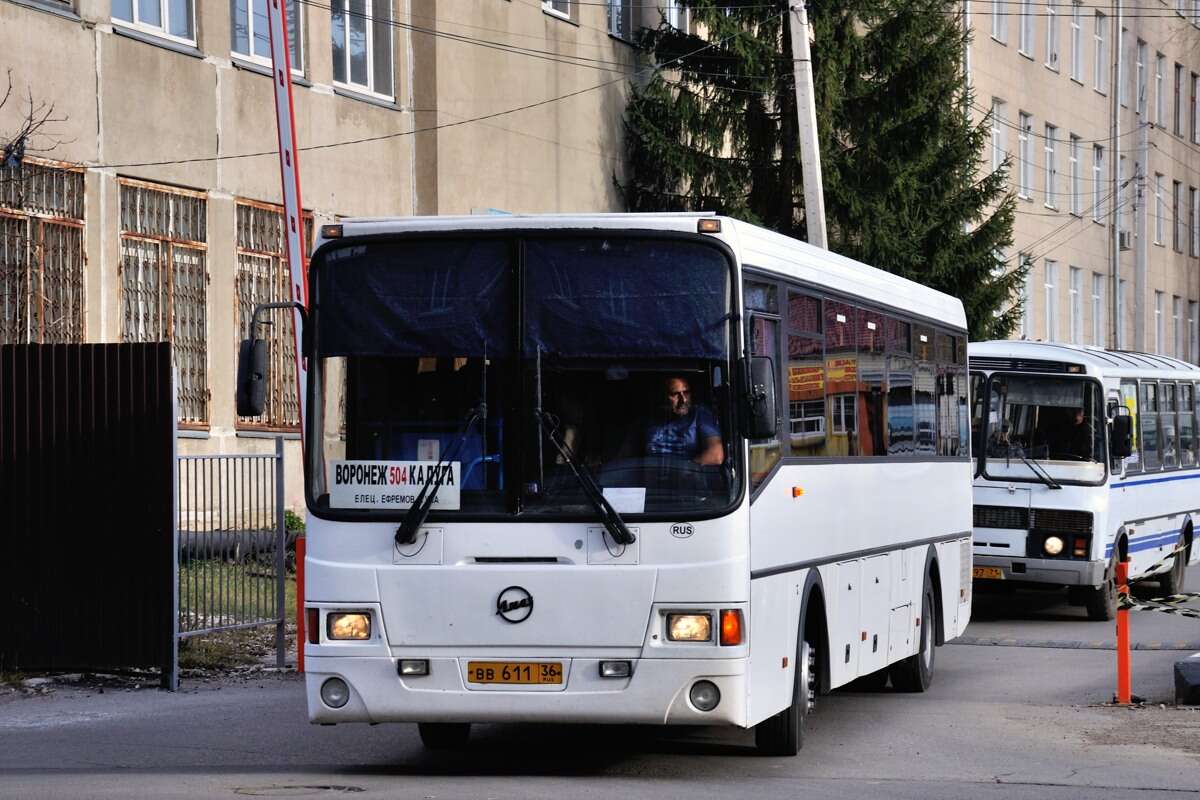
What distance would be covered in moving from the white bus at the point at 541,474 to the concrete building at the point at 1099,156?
1419 inches

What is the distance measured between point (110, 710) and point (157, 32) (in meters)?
11.8

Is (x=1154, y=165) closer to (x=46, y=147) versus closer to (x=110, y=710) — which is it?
(x=46, y=147)

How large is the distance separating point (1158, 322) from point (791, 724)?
5355 cm

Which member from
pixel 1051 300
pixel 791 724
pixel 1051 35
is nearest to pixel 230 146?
pixel 791 724

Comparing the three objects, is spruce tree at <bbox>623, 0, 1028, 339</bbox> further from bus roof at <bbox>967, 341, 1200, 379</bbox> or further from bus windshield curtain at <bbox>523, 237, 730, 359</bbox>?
bus windshield curtain at <bbox>523, 237, 730, 359</bbox>

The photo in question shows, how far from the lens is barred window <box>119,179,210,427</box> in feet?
76.5

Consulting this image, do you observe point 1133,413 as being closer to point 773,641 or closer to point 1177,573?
point 1177,573

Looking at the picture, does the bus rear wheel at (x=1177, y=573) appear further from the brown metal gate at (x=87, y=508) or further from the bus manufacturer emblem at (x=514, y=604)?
the bus manufacturer emblem at (x=514, y=604)

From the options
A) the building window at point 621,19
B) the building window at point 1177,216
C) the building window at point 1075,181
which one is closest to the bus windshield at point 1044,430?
the building window at point 621,19

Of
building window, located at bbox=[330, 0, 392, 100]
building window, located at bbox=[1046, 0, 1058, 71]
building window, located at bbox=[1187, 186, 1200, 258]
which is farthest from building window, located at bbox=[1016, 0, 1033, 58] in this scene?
building window, located at bbox=[330, 0, 392, 100]

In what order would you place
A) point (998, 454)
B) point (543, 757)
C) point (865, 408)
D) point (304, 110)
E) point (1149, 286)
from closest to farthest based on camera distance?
point (543, 757) < point (865, 408) < point (998, 454) < point (304, 110) < point (1149, 286)

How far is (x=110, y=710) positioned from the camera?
45.2ft

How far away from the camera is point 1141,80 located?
6159cm

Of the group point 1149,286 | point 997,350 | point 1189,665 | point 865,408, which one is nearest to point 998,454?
point 997,350
